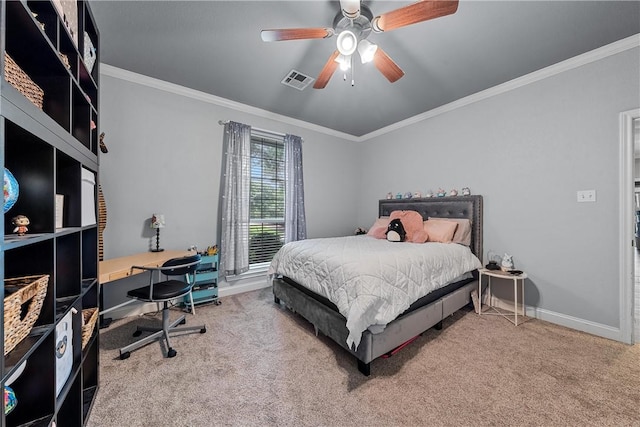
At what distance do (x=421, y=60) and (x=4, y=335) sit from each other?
318 centimetres

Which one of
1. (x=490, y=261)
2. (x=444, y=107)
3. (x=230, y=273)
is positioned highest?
(x=444, y=107)

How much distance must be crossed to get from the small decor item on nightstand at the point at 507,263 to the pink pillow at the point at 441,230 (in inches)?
23.2

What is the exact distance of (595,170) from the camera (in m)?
2.28

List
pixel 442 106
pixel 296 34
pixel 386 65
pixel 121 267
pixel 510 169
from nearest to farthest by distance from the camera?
pixel 296 34 < pixel 386 65 < pixel 121 267 < pixel 510 169 < pixel 442 106

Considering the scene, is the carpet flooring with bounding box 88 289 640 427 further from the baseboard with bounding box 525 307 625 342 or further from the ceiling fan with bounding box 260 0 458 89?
the ceiling fan with bounding box 260 0 458 89

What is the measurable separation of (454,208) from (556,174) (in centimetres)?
105

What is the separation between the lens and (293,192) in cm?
385

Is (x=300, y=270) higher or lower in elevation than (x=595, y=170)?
lower

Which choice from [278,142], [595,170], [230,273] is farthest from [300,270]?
[595,170]

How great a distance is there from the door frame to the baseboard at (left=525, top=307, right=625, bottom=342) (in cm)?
5

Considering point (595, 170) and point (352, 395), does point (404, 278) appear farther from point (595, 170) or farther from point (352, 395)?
point (595, 170)

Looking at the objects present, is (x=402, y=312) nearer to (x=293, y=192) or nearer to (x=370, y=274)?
(x=370, y=274)

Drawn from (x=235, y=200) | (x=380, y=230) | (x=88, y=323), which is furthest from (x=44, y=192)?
(x=380, y=230)

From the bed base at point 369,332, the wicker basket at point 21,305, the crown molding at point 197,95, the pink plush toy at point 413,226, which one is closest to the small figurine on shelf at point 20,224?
the wicker basket at point 21,305
